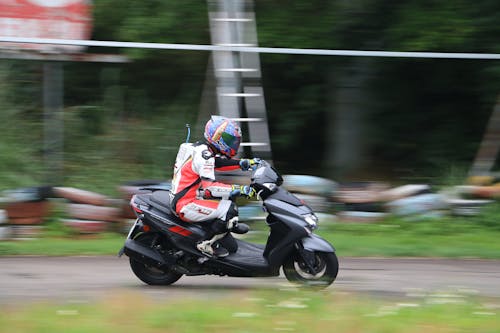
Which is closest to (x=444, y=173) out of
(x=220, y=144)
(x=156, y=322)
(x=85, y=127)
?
(x=85, y=127)

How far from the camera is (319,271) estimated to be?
8.44 metres

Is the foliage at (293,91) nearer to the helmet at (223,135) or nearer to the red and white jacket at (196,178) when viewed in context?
the red and white jacket at (196,178)

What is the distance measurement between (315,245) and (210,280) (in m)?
1.71

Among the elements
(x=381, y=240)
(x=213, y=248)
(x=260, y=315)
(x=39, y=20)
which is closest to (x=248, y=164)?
(x=213, y=248)

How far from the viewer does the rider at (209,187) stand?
8.63 meters

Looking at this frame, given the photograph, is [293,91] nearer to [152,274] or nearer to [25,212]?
[25,212]

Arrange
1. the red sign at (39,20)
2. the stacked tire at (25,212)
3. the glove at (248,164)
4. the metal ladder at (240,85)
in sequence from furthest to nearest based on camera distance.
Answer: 1. the red sign at (39,20)
2. the metal ladder at (240,85)
3. the stacked tire at (25,212)
4. the glove at (248,164)

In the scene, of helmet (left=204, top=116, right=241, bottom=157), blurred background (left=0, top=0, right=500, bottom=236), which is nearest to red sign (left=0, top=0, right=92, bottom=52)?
blurred background (left=0, top=0, right=500, bottom=236)

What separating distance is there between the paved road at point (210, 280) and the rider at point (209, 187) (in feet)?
2.10

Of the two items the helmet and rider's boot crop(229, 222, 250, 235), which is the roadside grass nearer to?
rider's boot crop(229, 222, 250, 235)

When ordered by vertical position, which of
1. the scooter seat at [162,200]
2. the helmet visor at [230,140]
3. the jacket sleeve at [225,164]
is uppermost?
the helmet visor at [230,140]

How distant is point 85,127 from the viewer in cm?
1597

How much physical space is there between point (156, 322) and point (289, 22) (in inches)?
408

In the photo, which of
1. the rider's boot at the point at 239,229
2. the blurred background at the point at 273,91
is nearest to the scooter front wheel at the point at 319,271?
the rider's boot at the point at 239,229
